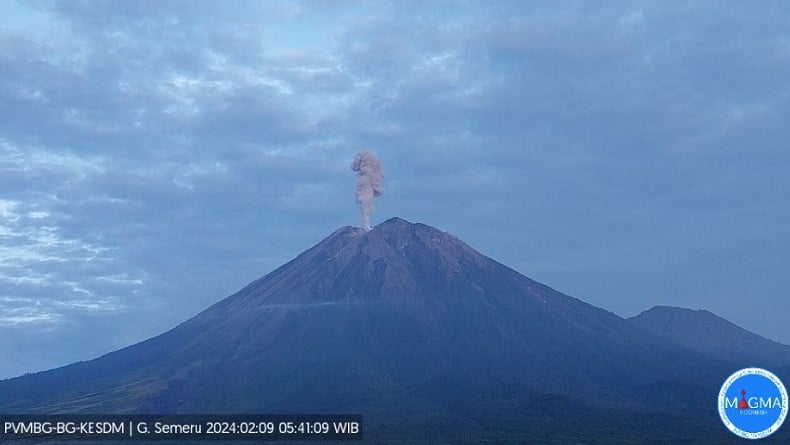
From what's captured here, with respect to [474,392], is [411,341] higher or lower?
higher

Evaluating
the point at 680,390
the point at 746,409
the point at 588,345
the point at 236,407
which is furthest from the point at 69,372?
the point at 746,409

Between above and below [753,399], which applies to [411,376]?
above

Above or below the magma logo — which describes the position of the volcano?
above

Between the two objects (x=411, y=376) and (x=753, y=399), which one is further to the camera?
(x=411, y=376)

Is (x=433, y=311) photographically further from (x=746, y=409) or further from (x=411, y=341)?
(x=746, y=409)

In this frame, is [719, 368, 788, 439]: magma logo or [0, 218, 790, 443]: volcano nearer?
[719, 368, 788, 439]: magma logo
